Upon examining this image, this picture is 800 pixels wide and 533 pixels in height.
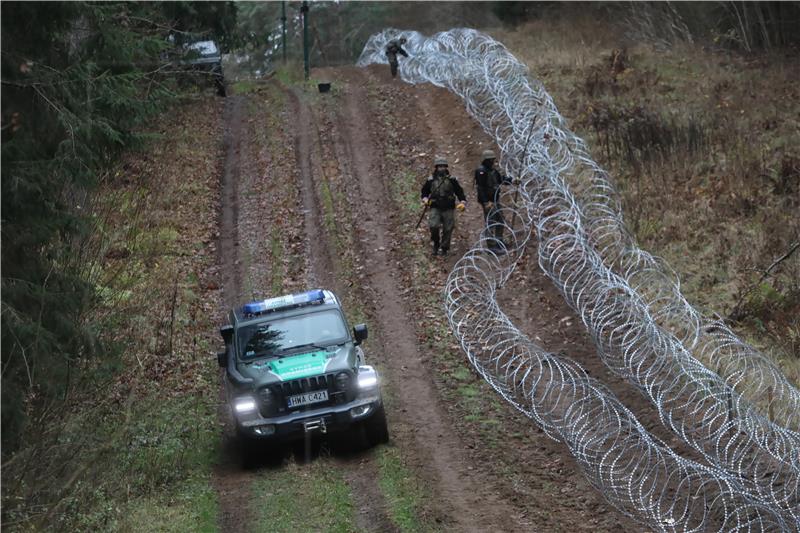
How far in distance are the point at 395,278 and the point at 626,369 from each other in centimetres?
660

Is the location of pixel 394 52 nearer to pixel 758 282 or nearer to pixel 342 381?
pixel 758 282

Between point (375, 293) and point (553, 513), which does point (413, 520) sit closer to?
point (553, 513)

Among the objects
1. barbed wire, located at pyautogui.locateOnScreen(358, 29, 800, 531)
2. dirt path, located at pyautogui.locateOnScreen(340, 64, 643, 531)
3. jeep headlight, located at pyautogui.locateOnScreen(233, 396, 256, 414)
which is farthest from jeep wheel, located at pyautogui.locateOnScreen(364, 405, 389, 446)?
barbed wire, located at pyautogui.locateOnScreen(358, 29, 800, 531)

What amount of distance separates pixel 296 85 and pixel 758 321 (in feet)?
72.4

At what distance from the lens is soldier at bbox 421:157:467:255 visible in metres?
19.5

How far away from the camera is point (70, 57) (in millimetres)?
11891

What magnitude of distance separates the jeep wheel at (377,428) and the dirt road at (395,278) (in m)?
0.17

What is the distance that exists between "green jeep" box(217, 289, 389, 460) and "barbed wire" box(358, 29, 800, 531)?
209 cm

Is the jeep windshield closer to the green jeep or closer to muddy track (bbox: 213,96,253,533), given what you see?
the green jeep

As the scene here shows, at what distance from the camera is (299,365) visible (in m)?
12.9

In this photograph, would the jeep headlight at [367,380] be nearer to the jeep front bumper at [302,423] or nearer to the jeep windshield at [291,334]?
the jeep front bumper at [302,423]

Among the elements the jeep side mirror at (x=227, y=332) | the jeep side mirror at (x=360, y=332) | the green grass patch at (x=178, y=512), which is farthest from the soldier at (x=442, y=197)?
the green grass patch at (x=178, y=512)

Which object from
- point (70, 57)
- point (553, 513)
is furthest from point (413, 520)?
point (70, 57)

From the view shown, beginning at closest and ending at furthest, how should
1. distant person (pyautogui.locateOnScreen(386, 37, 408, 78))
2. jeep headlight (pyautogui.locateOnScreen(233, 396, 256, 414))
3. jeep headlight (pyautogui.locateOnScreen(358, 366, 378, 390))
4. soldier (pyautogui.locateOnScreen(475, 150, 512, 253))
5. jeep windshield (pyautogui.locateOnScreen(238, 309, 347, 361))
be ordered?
jeep headlight (pyautogui.locateOnScreen(233, 396, 256, 414))
jeep headlight (pyautogui.locateOnScreen(358, 366, 378, 390))
jeep windshield (pyautogui.locateOnScreen(238, 309, 347, 361))
soldier (pyautogui.locateOnScreen(475, 150, 512, 253))
distant person (pyautogui.locateOnScreen(386, 37, 408, 78))
